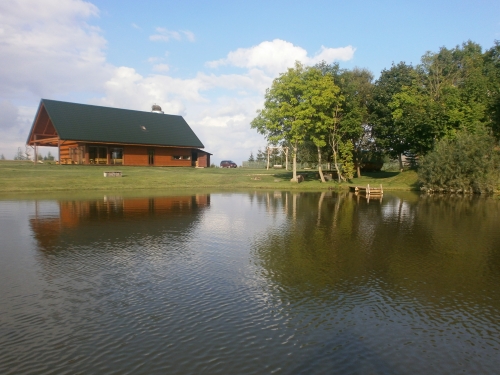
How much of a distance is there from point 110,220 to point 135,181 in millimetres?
21605

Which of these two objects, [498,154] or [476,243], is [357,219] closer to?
[476,243]

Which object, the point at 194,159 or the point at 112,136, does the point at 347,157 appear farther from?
the point at 112,136

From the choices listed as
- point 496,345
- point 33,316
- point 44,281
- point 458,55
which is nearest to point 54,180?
point 44,281

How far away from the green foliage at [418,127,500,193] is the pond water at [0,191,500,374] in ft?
68.6

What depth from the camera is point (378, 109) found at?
165 ft

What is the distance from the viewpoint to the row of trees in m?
43.0

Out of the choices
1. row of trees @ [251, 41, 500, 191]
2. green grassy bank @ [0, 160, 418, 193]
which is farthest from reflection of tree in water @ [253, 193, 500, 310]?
row of trees @ [251, 41, 500, 191]

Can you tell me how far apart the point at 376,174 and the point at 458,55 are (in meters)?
24.0

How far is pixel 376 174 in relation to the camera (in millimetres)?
56875

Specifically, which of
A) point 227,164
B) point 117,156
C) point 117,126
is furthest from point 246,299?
point 227,164

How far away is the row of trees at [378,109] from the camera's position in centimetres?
4297

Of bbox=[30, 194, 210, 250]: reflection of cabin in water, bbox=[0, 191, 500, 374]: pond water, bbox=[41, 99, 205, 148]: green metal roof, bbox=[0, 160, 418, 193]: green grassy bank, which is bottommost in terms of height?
bbox=[0, 191, 500, 374]: pond water

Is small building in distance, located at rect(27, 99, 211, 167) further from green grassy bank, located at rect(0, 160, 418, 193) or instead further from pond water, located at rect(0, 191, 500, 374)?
pond water, located at rect(0, 191, 500, 374)

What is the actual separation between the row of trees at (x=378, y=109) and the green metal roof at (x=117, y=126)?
595 inches
